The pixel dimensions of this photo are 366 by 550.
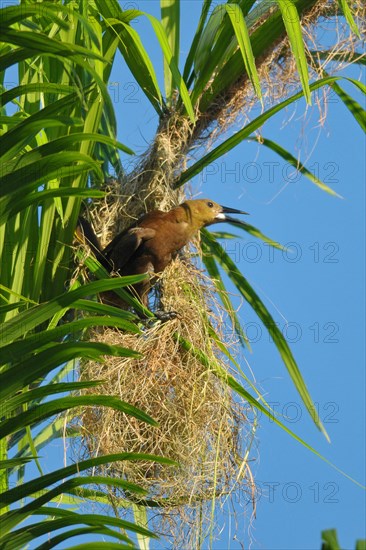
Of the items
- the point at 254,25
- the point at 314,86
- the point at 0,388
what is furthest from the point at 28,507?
the point at 254,25

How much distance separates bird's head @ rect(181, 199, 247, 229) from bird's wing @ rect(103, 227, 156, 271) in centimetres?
17

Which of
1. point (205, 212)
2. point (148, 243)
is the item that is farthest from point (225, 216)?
point (148, 243)

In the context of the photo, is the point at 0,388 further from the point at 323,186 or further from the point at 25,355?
the point at 323,186

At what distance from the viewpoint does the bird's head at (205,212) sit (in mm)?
2945

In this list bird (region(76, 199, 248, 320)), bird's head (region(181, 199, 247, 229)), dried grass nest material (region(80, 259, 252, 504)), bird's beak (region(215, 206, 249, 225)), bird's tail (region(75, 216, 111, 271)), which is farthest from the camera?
bird's beak (region(215, 206, 249, 225))

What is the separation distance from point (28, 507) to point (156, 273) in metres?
1.27

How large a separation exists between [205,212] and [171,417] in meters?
0.75

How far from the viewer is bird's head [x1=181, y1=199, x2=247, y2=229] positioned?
2.95 m

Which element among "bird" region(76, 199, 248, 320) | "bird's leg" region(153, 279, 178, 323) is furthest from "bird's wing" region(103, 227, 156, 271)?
"bird's leg" region(153, 279, 178, 323)

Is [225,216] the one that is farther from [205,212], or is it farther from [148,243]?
[148,243]

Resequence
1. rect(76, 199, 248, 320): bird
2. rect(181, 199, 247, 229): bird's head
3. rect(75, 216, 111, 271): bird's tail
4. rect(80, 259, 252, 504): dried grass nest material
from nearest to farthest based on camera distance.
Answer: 1. rect(80, 259, 252, 504): dried grass nest material
2. rect(75, 216, 111, 271): bird's tail
3. rect(76, 199, 248, 320): bird
4. rect(181, 199, 247, 229): bird's head

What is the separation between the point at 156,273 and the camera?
9.62 feet

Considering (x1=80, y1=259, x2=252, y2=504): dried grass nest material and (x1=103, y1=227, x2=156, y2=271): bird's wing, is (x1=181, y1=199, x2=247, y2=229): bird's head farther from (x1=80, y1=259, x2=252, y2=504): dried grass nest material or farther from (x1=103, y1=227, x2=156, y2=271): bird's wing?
(x1=80, y1=259, x2=252, y2=504): dried grass nest material

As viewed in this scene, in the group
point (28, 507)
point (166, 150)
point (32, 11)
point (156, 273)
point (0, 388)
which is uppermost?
point (166, 150)
